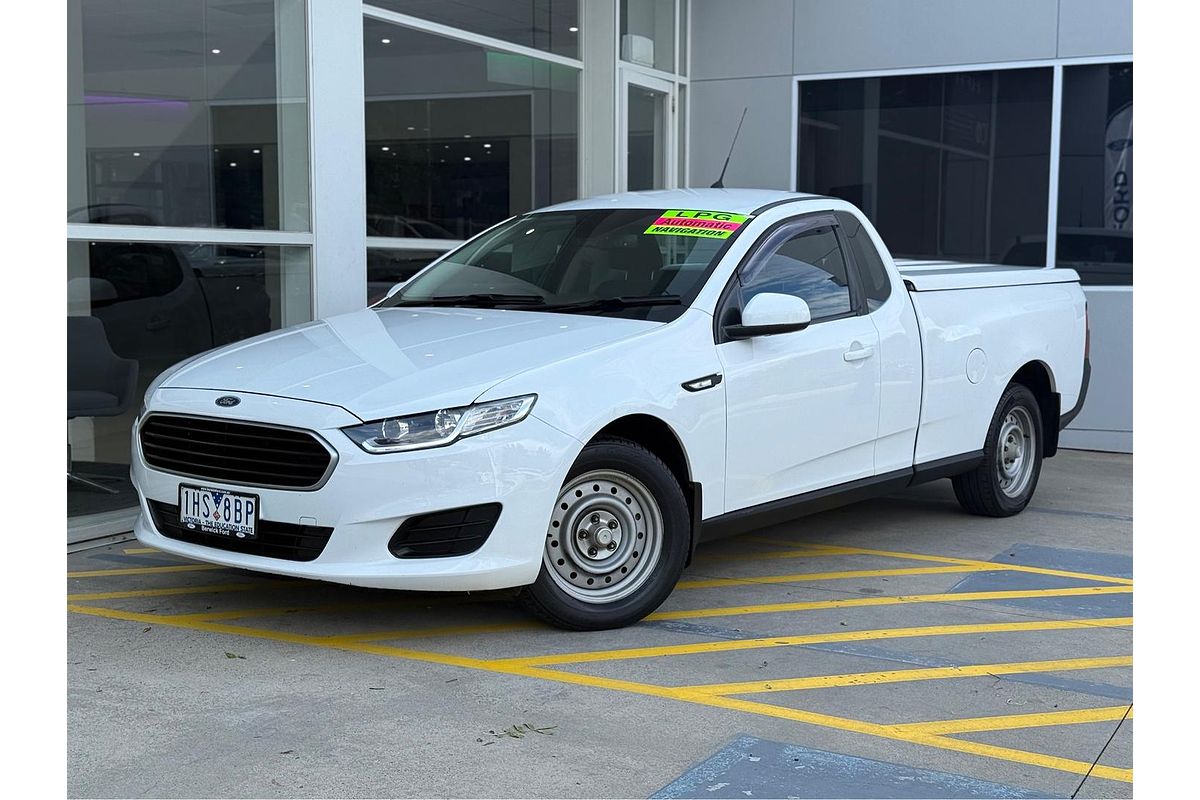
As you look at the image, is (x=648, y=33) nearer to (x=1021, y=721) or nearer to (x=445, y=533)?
(x=445, y=533)

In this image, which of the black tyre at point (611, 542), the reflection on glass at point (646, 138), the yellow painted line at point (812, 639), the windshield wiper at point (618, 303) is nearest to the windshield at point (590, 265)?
the windshield wiper at point (618, 303)

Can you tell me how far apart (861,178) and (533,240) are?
20.2 ft

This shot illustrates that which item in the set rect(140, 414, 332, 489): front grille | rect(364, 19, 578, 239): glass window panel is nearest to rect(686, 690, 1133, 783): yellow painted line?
rect(140, 414, 332, 489): front grille

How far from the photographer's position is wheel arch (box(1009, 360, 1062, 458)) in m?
7.82

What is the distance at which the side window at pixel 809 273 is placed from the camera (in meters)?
6.04

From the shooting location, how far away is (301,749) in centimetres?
396

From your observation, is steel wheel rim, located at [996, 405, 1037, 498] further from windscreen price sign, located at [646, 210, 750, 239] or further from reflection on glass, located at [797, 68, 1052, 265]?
reflection on glass, located at [797, 68, 1052, 265]

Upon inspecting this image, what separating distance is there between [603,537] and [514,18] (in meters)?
6.64

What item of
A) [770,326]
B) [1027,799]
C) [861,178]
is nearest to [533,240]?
[770,326]

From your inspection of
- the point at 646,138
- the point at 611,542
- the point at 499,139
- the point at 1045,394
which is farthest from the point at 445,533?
the point at 646,138

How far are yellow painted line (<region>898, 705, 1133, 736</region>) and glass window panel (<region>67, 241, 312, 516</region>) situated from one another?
4.67 meters

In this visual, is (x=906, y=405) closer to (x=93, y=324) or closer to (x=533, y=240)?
(x=533, y=240)

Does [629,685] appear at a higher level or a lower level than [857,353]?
lower

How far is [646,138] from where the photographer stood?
Result: 12328 millimetres
